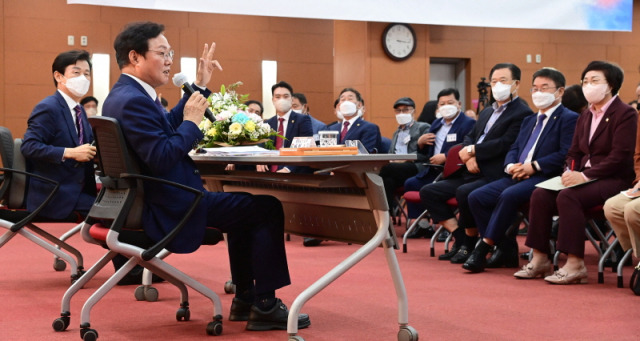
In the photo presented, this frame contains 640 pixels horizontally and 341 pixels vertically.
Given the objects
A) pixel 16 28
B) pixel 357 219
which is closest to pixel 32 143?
pixel 357 219

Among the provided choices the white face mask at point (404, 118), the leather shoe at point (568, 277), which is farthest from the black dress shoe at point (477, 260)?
the white face mask at point (404, 118)

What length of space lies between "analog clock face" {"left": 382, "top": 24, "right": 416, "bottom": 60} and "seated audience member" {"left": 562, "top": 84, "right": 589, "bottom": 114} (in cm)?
604

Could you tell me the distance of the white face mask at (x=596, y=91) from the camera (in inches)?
169

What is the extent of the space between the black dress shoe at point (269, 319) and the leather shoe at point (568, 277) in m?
1.69

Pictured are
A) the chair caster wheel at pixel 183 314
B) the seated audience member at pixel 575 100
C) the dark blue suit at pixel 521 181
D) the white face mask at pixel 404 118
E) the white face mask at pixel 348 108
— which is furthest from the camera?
the white face mask at pixel 404 118

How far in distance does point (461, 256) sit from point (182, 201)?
2.61m

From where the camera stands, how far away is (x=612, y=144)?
13.8 ft

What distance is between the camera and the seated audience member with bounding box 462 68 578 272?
A: 14.9ft

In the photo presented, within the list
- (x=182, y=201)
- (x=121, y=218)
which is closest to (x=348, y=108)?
(x=182, y=201)

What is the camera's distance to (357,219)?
2986mm

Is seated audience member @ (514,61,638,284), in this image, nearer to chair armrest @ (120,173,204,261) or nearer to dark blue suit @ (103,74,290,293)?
dark blue suit @ (103,74,290,293)

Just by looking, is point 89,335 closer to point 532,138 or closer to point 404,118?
point 532,138

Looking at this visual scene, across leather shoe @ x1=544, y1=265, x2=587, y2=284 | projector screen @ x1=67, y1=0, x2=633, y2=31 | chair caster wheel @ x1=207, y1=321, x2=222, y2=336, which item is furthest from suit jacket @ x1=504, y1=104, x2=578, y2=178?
projector screen @ x1=67, y1=0, x2=633, y2=31

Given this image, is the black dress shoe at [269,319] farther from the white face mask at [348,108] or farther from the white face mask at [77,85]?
the white face mask at [348,108]
